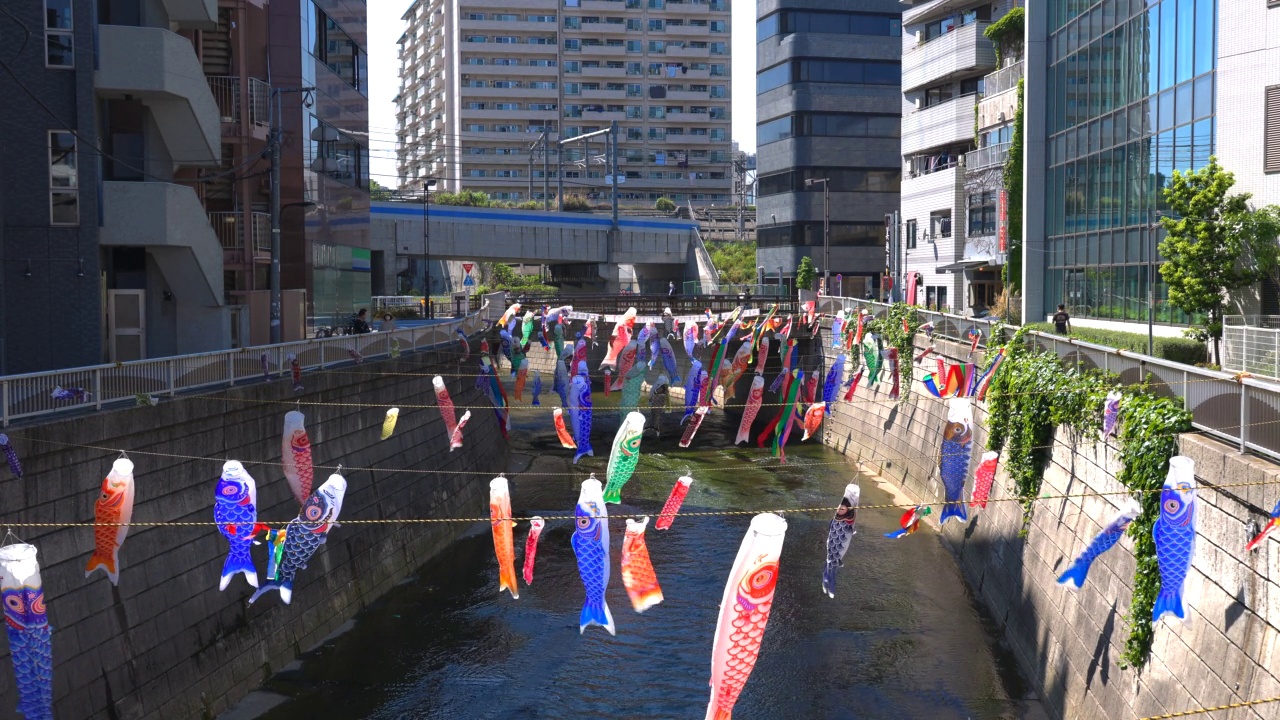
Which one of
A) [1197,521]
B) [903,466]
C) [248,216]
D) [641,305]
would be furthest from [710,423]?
[1197,521]

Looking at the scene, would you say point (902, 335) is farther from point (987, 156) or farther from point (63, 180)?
point (63, 180)

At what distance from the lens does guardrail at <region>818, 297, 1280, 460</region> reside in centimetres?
1355

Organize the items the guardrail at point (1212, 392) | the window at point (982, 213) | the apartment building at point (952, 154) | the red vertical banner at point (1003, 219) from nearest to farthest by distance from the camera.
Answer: the guardrail at point (1212, 392), the red vertical banner at point (1003, 219), the window at point (982, 213), the apartment building at point (952, 154)

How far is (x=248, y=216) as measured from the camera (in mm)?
34062

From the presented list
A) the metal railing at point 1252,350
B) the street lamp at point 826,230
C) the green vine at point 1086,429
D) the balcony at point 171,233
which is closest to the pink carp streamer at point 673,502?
the green vine at point 1086,429

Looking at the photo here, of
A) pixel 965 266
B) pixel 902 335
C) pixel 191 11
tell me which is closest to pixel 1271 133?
pixel 902 335

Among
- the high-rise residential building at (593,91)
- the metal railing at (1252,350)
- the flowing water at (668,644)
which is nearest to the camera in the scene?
the flowing water at (668,644)

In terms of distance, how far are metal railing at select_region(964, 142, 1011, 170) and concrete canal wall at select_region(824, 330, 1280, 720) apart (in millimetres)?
26475

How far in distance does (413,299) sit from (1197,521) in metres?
52.7

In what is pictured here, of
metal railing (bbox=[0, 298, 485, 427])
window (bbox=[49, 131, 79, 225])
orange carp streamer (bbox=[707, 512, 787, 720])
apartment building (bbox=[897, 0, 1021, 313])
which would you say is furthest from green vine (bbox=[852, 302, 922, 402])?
orange carp streamer (bbox=[707, 512, 787, 720])

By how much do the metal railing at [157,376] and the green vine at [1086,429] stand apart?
13158mm

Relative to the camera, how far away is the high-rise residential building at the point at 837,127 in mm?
79750

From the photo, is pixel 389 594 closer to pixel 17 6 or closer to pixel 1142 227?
pixel 17 6

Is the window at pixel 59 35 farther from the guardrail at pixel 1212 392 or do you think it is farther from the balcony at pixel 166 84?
the guardrail at pixel 1212 392
